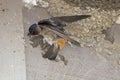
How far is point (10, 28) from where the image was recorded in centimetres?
358

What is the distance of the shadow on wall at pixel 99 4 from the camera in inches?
146

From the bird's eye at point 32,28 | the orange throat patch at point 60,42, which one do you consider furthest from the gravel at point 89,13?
the bird's eye at point 32,28

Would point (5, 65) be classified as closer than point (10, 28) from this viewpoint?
Yes

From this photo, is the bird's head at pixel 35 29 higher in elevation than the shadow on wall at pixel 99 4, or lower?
lower

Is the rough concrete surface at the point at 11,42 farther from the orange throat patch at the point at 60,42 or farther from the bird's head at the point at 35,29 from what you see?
the orange throat patch at the point at 60,42

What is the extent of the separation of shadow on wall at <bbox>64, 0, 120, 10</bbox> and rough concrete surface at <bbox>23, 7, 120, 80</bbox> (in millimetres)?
389

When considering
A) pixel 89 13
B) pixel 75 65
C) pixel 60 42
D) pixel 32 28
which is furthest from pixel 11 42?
pixel 89 13

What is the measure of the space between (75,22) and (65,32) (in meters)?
0.13

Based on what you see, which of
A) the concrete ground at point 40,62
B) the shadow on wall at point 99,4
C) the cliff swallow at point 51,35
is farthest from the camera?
the shadow on wall at point 99,4

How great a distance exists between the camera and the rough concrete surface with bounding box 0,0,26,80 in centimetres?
327

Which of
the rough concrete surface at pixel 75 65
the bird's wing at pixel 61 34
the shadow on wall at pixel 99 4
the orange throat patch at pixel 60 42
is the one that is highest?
the shadow on wall at pixel 99 4

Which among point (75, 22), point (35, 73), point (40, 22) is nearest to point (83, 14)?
point (75, 22)

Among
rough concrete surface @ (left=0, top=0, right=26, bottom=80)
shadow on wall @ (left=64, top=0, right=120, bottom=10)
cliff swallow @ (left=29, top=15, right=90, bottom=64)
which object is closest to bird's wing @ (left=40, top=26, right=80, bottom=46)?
cliff swallow @ (left=29, top=15, right=90, bottom=64)

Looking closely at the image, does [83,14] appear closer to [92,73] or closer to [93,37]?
[93,37]
